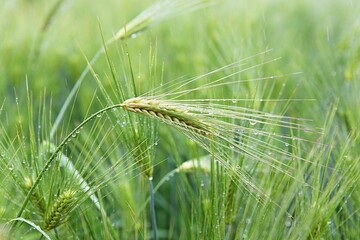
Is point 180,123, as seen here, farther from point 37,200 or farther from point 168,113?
point 37,200

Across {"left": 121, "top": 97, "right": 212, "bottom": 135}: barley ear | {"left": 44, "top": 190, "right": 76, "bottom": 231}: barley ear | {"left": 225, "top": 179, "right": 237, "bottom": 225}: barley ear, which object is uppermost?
{"left": 121, "top": 97, "right": 212, "bottom": 135}: barley ear

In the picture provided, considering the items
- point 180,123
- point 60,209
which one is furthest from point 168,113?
point 60,209

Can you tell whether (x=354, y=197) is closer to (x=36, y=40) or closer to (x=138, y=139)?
(x=138, y=139)

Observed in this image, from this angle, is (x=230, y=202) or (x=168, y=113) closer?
(x=168, y=113)

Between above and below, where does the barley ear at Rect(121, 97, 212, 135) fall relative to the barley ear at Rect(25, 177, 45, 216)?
above

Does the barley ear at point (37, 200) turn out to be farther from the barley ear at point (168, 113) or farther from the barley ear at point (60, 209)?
the barley ear at point (168, 113)

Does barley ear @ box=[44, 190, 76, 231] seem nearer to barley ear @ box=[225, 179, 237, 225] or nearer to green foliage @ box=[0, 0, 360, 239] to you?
green foliage @ box=[0, 0, 360, 239]

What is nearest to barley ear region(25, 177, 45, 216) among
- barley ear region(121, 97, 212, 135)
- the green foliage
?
the green foliage

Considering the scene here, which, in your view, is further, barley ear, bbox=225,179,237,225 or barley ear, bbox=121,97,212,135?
barley ear, bbox=225,179,237,225

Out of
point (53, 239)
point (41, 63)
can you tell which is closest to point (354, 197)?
point (53, 239)
